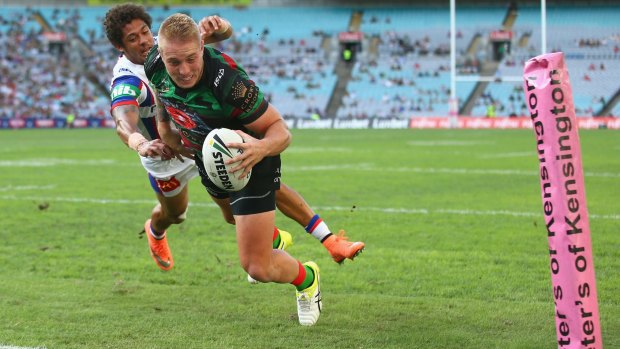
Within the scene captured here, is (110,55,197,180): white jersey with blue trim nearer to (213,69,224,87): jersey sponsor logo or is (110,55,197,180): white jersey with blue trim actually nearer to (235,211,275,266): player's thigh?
(235,211,275,266): player's thigh

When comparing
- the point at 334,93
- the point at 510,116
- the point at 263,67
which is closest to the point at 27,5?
the point at 263,67

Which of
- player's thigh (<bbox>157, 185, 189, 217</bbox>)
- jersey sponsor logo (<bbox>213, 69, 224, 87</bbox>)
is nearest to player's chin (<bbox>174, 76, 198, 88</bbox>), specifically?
jersey sponsor logo (<bbox>213, 69, 224, 87</bbox>)

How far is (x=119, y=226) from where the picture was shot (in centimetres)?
1123

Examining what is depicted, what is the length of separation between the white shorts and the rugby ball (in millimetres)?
2705

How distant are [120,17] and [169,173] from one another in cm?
156

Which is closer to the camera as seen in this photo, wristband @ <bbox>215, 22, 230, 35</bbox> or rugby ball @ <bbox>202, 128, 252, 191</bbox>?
rugby ball @ <bbox>202, 128, 252, 191</bbox>

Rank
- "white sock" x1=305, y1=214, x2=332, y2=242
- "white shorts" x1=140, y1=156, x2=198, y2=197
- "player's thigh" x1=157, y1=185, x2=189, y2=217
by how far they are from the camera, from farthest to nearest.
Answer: "player's thigh" x1=157, y1=185, x2=189, y2=217
"white shorts" x1=140, y1=156, x2=198, y2=197
"white sock" x1=305, y1=214, x2=332, y2=242

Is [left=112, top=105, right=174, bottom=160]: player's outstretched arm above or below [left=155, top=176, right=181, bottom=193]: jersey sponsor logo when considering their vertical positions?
above

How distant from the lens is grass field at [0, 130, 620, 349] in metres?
5.71

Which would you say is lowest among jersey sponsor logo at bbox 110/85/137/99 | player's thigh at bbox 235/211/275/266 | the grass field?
the grass field

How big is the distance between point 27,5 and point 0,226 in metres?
52.7

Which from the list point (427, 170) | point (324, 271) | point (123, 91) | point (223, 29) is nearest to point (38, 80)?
point (427, 170)

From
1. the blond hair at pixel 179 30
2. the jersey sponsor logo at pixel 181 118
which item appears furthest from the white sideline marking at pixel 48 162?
the blond hair at pixel 179 30

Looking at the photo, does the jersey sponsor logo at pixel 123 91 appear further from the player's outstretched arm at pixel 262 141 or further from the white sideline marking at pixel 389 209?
the white sideline marking at pixel 389 209
